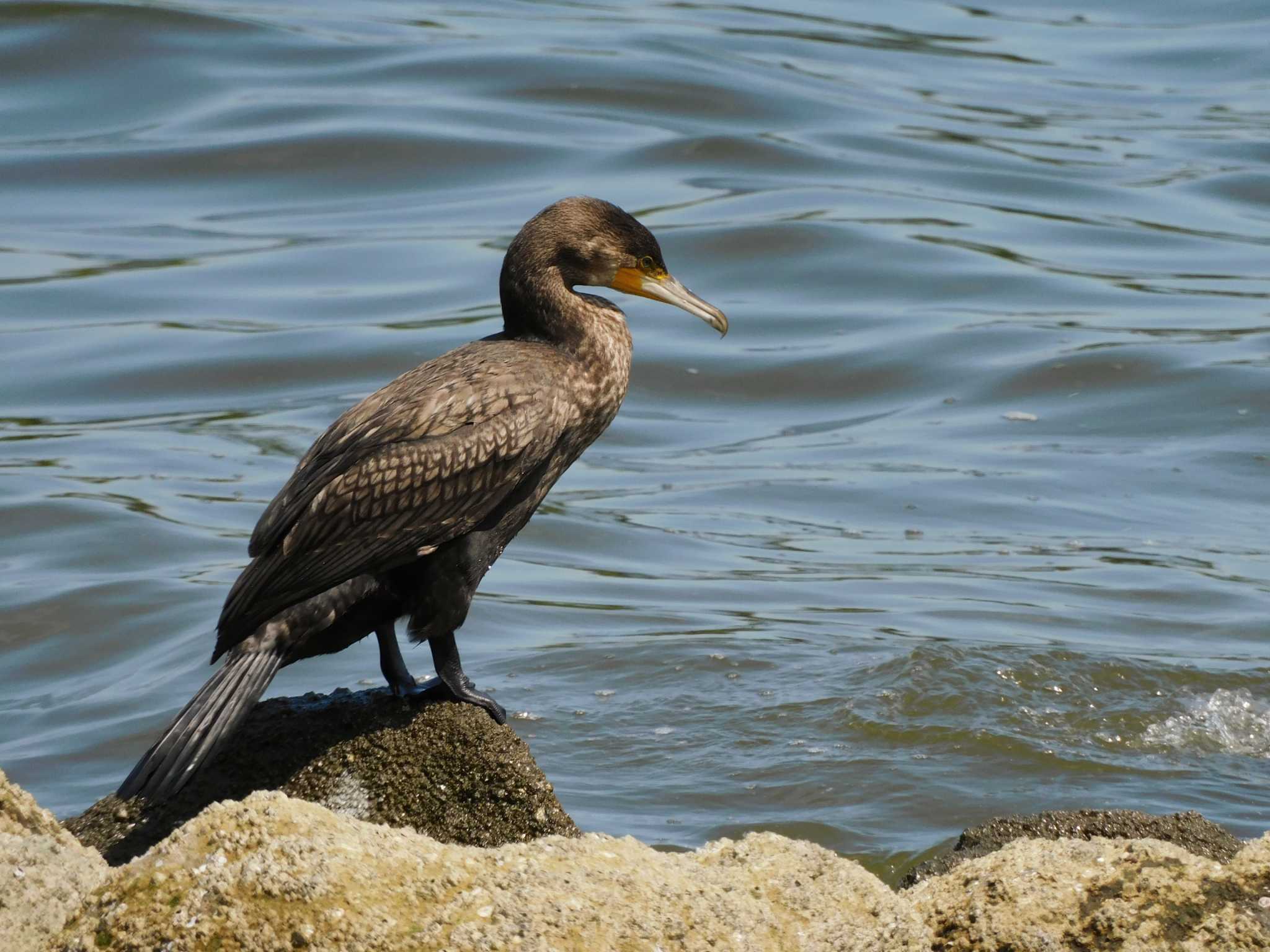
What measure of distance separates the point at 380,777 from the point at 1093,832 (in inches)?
65.6

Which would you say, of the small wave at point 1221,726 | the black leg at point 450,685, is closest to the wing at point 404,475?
the black leg at point 450,685

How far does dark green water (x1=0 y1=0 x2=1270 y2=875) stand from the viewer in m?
7.45

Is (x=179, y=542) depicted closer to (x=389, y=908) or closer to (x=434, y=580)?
(x=434, y=580)

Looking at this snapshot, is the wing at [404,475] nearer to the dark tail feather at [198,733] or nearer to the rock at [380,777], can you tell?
the dark tail feather at [198,733]

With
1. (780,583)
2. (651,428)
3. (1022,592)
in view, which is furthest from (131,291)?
(1022,592)

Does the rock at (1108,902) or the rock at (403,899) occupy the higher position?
the rock at (403,899)

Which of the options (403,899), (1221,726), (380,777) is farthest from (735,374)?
(403,899)

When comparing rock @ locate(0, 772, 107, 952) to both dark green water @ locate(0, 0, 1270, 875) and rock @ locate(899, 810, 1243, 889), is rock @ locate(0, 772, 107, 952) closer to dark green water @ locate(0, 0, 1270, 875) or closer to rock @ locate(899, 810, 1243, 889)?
rock @ locate(899, 810, 1243, 889)

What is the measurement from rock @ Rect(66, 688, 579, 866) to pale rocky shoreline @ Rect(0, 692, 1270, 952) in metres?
0.48

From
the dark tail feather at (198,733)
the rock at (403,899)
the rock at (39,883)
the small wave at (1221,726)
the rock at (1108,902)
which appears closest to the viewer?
the rock at (403,899)

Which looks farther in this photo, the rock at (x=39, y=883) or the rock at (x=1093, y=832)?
the rock at (x=1093, y=832)

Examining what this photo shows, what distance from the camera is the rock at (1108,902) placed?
11.3 feet

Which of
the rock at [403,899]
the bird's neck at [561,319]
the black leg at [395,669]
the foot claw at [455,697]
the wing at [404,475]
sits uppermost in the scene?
the bird's neck at [561,319]

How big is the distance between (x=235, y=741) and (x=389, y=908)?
1582mm
